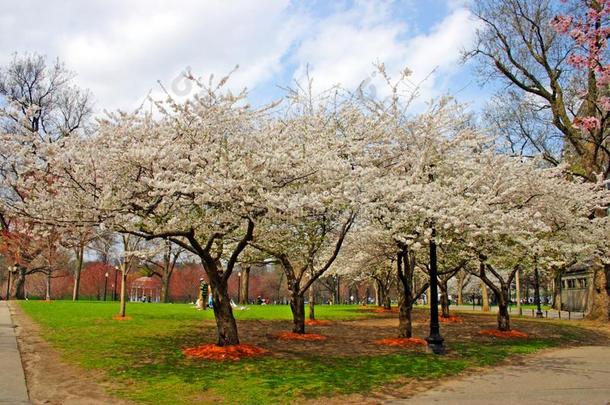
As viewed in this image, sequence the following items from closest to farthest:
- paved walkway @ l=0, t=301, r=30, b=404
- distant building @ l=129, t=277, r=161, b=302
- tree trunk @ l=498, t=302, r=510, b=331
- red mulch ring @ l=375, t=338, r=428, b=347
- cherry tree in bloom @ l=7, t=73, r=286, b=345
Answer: paved walkway @ l=0, t=301, r=30, b=404
cherry tree in bloom @ l=7, t=73, r=286, b=345
red mulch ring @ l=375, t=338, r=428, b=347
tree trunk @ l=498, t=302, r=510, b=331
distant building @ l=129, t=277, r=161, b=302

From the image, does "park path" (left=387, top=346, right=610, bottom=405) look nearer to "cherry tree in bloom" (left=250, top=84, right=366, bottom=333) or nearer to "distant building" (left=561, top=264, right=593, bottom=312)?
"cherry tree in bloom" (left=250, top=84, right=366, bottom=333)

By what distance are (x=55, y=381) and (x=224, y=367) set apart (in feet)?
10.4

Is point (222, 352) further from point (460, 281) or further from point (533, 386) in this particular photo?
point (460, 281)

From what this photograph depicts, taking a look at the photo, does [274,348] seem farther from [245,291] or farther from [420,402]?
[245,291]

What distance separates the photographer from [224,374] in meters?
9.91

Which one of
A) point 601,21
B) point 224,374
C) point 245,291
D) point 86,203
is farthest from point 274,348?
point 245,291

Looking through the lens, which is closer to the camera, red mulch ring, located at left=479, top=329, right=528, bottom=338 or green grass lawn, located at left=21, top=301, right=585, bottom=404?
green grass lawn, located at left=21, top=301, right=585, bottom=404

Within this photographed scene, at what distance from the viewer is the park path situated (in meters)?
8.27

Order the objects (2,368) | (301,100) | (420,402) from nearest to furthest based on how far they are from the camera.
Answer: (420,402), (2,368), (301,100)

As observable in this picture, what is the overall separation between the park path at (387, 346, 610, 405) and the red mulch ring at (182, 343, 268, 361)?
4.48 metres

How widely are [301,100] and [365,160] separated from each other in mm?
2972

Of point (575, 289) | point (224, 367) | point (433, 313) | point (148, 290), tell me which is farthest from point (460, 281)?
point (148, 290)

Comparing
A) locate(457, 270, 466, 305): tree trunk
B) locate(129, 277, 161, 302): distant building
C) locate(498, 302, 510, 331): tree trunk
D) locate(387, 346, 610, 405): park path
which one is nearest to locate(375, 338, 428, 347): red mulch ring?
locate(387, 346, 610, 405): park path

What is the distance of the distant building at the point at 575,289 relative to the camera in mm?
39312
